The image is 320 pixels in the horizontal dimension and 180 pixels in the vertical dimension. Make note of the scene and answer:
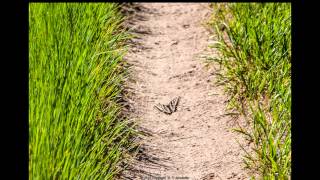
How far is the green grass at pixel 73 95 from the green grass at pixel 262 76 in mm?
768

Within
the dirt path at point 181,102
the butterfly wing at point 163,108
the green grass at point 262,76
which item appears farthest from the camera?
the butterfly wing at point 163,108

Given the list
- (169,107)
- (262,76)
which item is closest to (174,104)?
(169,107)

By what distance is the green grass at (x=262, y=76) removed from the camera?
3211 mm

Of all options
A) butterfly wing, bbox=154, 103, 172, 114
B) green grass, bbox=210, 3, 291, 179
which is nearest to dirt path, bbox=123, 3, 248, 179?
butterfly wing, bbox=154, 103, 172, 114

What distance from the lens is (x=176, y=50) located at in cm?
505

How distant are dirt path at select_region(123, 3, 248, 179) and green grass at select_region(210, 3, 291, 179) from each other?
14 centimetres

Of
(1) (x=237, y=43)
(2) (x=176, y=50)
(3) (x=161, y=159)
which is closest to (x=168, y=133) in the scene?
(3) (x=161, y=159)

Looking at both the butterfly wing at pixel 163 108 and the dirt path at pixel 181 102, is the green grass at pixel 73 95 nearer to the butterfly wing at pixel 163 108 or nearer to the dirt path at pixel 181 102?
the dirt path at pixel 181 102

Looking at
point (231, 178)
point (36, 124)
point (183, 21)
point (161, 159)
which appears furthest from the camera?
point (183, 21)

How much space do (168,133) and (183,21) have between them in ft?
6.42

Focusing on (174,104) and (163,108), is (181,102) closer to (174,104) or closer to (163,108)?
(174,104)

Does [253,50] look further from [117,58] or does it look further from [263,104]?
[117,58]

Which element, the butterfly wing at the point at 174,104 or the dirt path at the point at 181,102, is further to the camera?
the butterfly wing at the point at 174,104

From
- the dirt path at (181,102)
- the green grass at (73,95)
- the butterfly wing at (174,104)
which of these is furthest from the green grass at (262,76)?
the green grass at (73,95)
